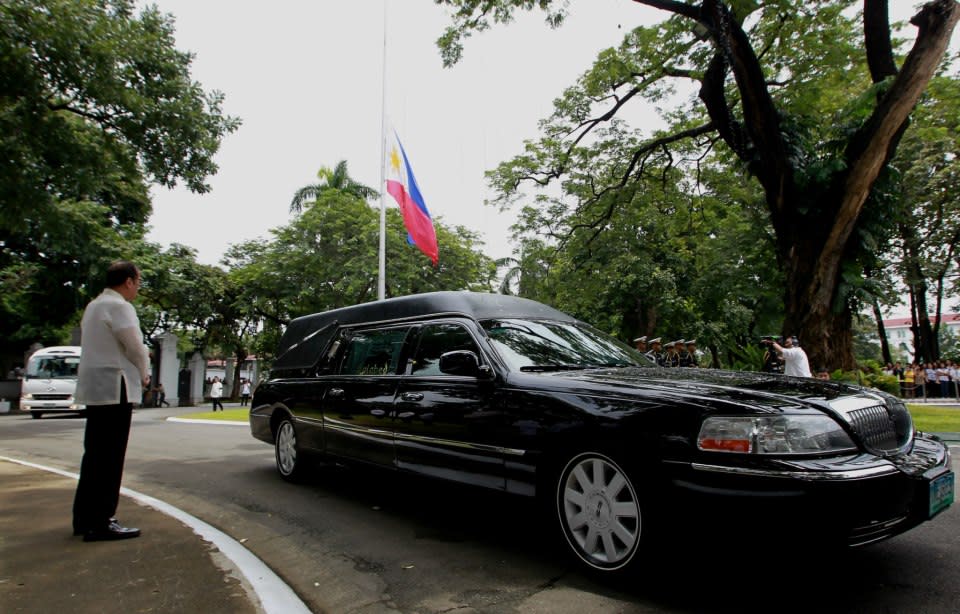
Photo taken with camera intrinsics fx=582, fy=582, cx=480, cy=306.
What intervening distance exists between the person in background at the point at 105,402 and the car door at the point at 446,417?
1.87 m

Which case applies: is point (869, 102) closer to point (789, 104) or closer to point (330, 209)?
point (789, 104)

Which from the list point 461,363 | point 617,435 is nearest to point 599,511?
point 617,435

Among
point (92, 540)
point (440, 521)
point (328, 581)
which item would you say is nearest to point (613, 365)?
point (440, 521)

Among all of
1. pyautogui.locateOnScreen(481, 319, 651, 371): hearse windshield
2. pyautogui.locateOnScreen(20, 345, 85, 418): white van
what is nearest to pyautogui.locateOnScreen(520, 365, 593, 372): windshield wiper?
pyautogui.locateOnScreen(481, 319, 651, 371): hearse windshield

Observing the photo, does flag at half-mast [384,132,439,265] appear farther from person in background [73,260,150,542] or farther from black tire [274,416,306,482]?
person in background [73,260,150,542]

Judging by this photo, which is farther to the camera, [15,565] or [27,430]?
[27,430]

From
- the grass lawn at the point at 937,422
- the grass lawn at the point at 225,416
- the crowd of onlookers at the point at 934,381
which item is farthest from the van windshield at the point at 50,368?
the crowd of onlookers at the point at 934,381

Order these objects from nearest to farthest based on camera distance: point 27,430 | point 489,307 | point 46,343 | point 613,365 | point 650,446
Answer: point 650,446 → point 613,365 → point 489,307 → point 27,430 → point 46,343

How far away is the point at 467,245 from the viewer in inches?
1185

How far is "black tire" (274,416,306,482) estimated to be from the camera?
19.5ft

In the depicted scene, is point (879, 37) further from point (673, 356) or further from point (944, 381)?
point (944, 381)

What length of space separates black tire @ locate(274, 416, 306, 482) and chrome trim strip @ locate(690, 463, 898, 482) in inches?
171

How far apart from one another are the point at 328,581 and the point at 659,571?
1.84 meters

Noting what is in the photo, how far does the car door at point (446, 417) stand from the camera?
3.76m
